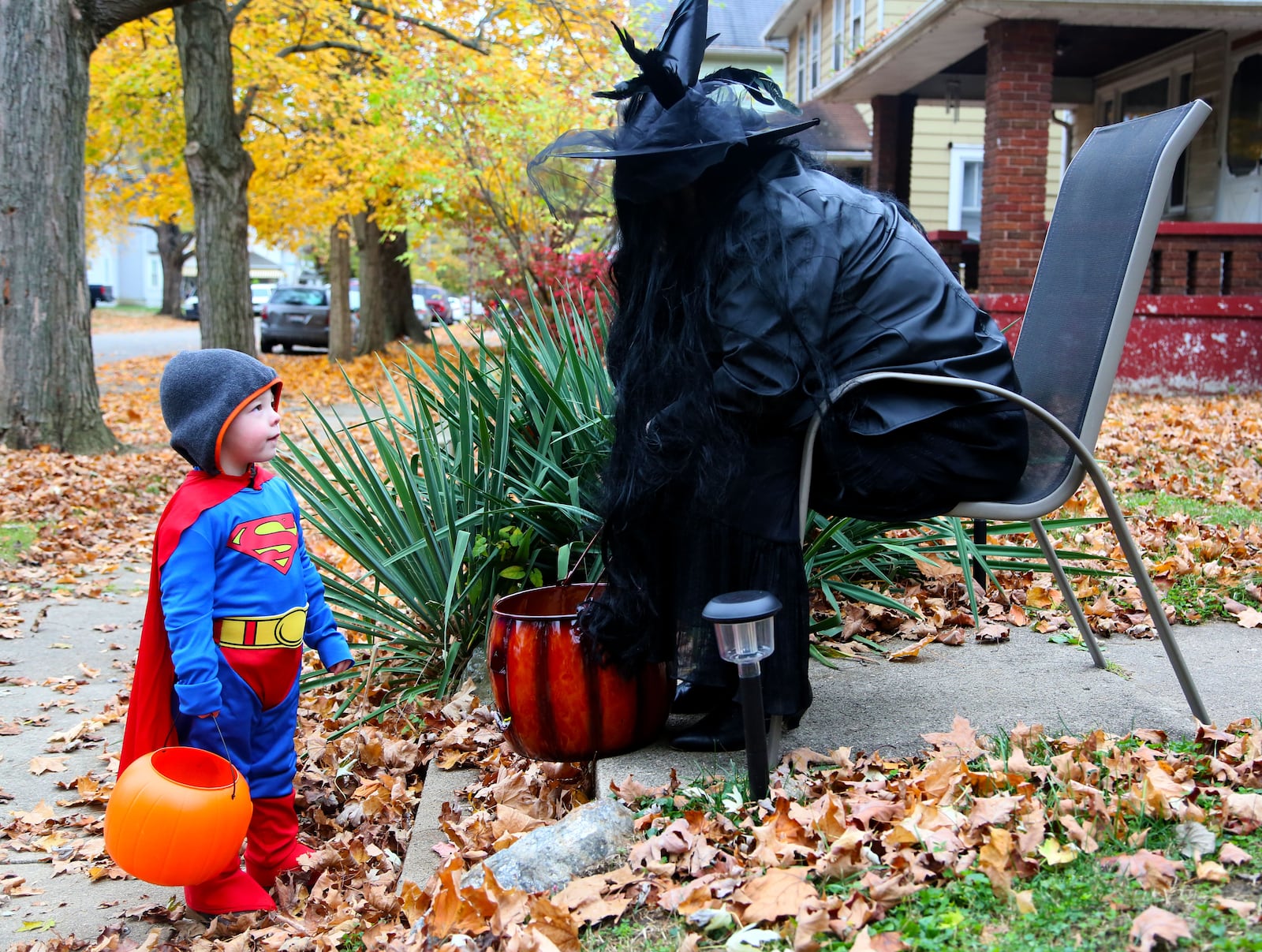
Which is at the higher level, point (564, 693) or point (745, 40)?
point (745, 40)

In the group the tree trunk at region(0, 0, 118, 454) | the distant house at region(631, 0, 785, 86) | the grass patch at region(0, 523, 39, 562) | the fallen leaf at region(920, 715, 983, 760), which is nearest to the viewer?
the fallen leaf at region(920, 715, 983, 760)

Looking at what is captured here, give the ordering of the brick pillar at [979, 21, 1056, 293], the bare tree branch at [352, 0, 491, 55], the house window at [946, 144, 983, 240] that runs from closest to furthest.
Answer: the brick pillar at [979, 21, 1056, 293]
the bare tree branch at [352, 0, 491, 55]
the house window at [946, 144, 983, 240]

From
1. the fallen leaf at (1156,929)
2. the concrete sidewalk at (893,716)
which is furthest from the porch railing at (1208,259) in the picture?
the fallen leaf at (1156,929)

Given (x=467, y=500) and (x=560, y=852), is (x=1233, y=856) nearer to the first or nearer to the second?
(x=560, y=852)

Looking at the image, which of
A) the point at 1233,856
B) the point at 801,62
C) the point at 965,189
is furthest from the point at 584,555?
the point at 801,62

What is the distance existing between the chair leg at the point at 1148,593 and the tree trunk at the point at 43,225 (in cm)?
875

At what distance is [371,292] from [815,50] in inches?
370

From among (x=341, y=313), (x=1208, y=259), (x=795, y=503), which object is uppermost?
(x=1208, y=259)

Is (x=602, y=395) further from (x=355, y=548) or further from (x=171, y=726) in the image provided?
(x=171, y=726)

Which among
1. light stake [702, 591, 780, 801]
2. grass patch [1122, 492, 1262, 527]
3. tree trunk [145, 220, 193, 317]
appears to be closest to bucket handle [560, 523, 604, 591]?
light stake [702, 591, 780, 801]

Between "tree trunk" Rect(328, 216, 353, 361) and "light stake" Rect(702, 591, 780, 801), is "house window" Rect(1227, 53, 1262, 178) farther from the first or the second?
"tree trunk" Rect(328, 216, 353, 361)

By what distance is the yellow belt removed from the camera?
2928mm

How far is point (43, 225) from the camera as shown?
30.0ft

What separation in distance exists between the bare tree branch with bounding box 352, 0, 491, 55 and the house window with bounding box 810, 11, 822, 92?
7.32 metres
